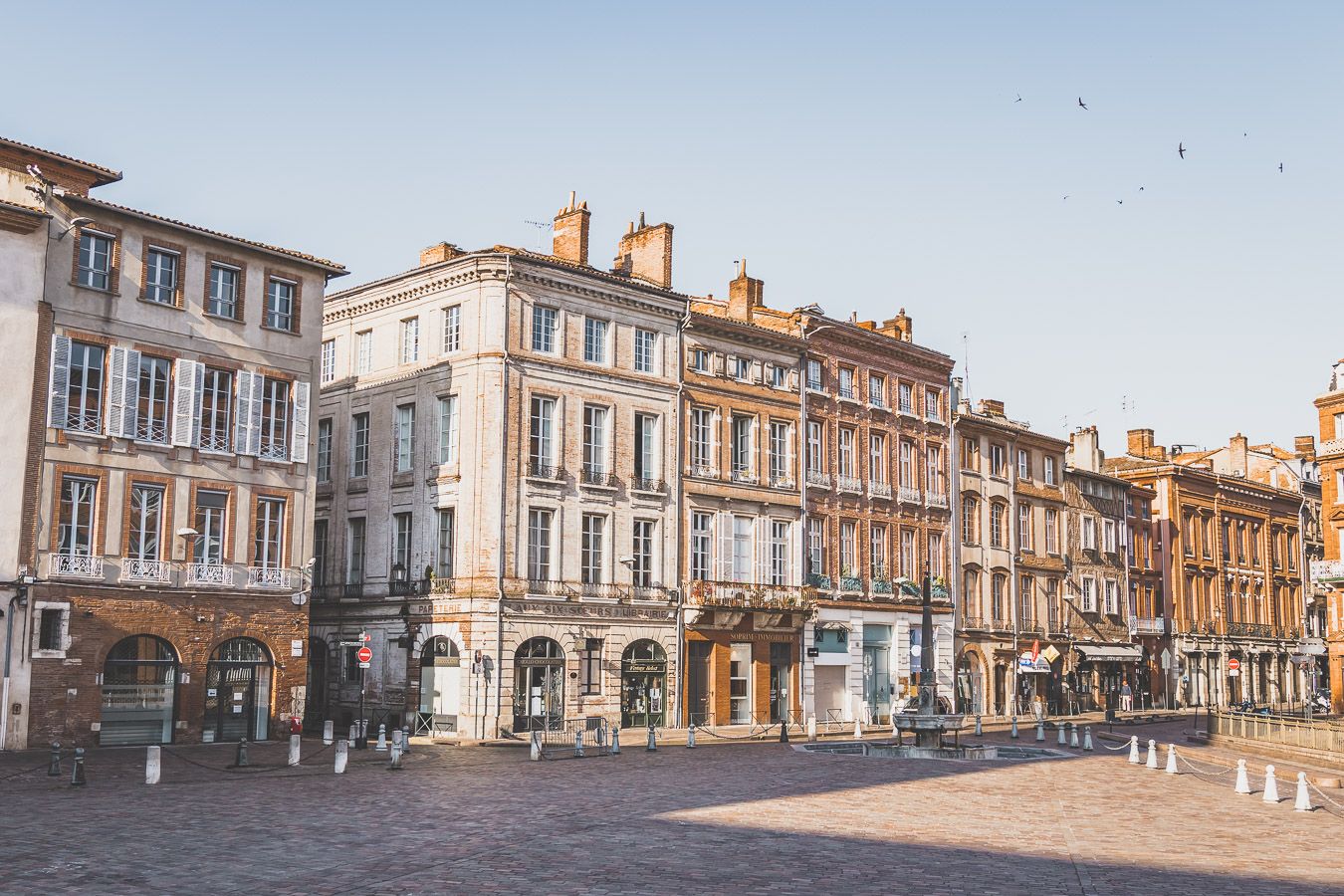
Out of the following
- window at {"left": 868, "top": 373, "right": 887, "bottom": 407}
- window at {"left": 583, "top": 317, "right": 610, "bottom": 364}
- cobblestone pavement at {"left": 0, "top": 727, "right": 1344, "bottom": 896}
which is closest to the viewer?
cobblestone pavement at {"left": 0, "top": 727, "right": 1344, "bottom": 896}

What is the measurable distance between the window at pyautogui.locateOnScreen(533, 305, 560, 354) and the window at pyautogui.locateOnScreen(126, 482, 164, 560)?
1344cm

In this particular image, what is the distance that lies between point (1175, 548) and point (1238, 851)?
2455 inches

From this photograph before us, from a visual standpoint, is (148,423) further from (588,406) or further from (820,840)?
(820,840)

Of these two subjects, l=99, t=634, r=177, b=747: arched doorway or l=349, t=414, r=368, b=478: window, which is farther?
l=349, t=414, r=368, b=478: window

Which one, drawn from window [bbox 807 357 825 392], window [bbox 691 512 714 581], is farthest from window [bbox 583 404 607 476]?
window [bbox 807 357 825 392]

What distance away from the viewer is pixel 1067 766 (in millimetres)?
32781

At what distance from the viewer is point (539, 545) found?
44000 mm

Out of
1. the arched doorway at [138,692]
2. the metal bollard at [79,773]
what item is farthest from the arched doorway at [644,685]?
the metal bollard at [79,773]

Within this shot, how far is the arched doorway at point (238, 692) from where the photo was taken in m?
36.4

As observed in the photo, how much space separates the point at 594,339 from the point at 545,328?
2286 millimetres

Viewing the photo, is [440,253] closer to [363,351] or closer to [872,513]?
[363,351]

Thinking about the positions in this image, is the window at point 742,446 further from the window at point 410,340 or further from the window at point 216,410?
the window at point 216,410

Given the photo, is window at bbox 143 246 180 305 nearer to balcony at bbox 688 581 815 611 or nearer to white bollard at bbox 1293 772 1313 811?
balcony at bbox 688 581 815 611

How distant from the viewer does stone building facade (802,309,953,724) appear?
54.3 metres
